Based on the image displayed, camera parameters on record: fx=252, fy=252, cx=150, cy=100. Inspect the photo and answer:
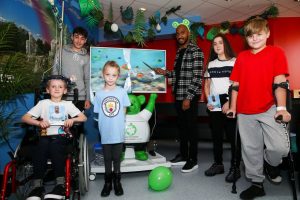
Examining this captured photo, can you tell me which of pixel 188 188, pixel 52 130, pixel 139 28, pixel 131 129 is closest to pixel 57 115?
pixel 52 130

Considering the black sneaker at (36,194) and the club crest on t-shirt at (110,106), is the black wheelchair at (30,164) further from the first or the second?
the club crest on t-shirt at (110,106)

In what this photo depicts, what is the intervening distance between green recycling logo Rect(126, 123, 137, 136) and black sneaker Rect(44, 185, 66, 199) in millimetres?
1014

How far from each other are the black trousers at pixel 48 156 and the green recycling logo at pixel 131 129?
2.90ft

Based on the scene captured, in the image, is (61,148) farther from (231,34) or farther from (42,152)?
(231,34)

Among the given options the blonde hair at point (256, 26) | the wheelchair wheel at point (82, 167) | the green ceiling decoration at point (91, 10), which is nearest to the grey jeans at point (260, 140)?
the blonde hair at point (256, 26)

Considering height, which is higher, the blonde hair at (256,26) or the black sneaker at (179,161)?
the blonde hair at (256,26)

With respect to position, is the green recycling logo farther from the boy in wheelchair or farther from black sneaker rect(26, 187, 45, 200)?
black sneaker rect(26, 187, 45, 200)

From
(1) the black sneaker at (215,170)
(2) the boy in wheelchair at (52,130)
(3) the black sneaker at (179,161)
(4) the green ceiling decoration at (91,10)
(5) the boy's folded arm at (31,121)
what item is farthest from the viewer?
(4) the green ceiling decoration at (91,10)

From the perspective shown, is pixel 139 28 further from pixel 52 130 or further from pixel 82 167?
pixel 82 167

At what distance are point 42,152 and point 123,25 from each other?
455cm

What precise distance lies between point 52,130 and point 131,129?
88cm

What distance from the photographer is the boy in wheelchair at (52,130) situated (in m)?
1.82

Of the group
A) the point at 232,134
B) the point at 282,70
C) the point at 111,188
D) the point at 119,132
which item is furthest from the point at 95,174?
the point at 282,70

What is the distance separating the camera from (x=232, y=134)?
8.28 feet
